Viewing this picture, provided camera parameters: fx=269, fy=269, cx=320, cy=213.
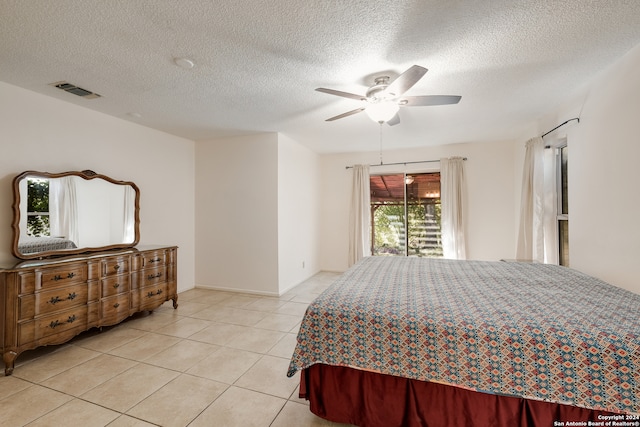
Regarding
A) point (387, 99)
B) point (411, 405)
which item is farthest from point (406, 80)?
point (411, 405)

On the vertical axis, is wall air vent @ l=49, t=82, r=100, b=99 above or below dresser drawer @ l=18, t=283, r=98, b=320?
above

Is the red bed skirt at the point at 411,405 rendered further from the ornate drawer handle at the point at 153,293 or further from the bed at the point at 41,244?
the bed at the point at 41,244

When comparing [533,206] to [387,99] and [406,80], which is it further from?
[406,80]

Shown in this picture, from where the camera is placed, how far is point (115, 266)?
2844mm

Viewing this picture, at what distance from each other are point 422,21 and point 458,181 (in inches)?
140

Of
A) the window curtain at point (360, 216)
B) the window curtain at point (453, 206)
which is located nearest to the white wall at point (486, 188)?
the window curtain at point (453, 206)

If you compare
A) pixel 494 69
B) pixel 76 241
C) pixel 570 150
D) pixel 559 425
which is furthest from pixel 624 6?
pixel 76 241

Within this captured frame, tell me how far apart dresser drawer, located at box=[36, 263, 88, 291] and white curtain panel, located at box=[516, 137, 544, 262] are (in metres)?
4.96

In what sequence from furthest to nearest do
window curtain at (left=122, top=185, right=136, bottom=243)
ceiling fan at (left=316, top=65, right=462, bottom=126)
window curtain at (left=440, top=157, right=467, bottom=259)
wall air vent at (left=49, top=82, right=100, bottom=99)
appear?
window curtain at (left=440, top=157, right=467, bottom=259) < window curtain at (left=122, top=185, right=136, bottom=243) < wall air vent at (left=49, top=82, right=100, bottom=99) < ceiling fan at (left=316, top=65, right=462, bottom=126)

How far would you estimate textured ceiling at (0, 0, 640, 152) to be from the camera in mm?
1568

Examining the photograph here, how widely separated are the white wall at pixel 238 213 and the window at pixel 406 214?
231 centimetres

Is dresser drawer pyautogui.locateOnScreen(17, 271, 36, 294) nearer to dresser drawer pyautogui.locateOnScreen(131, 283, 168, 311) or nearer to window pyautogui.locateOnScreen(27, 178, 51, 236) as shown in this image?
window pyautogui.locateOnScreen(27, 178, 51, 236)

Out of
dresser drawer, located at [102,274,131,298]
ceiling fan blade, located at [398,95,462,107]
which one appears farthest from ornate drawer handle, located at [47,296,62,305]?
ceiling fan blade, located at [398,95,462,107]

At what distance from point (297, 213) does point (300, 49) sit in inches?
117
